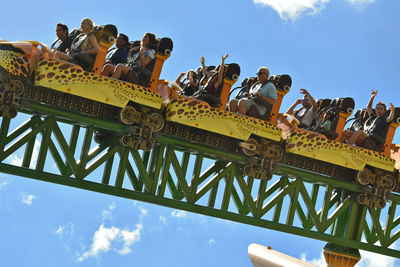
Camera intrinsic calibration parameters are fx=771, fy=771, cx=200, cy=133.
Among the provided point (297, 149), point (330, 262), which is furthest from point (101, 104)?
point (330, 262)

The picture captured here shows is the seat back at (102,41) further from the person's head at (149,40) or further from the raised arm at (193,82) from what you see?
the raised arm at (193,82)

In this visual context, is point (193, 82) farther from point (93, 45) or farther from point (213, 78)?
point (93, 45)

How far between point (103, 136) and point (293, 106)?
11.8 ft

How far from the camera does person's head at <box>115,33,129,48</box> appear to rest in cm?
1145

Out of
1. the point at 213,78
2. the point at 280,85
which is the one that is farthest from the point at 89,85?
the point at 280,85

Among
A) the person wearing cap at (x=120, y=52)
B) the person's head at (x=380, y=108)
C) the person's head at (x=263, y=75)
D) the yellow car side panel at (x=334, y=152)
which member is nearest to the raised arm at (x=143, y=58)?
the person wearing cap at (x=120, y=52)

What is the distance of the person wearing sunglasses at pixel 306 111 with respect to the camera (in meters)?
13.0

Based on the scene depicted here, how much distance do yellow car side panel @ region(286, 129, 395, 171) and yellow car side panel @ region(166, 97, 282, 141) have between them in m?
0.37

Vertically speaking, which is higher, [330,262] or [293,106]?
[293,106]

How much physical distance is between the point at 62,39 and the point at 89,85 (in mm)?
1466

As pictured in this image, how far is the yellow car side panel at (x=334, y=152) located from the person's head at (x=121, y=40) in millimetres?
2987

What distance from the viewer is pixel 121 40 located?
37.6ft

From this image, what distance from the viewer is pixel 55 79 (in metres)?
10.2

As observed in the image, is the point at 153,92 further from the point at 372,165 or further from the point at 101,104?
the point at 372,165
